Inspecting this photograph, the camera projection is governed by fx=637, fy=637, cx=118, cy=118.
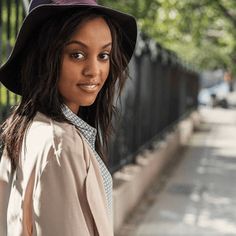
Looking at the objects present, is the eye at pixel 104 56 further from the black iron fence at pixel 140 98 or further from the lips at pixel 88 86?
the black iron fence at pixel 140 98

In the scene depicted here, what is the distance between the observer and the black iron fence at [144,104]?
26.3 ft

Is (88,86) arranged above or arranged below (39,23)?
below

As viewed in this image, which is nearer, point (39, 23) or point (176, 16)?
point (39, 23)

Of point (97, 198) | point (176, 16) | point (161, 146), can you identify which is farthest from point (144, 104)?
point (97, 198)

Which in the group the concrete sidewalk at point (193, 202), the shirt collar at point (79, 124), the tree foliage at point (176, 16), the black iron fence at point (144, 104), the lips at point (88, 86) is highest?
the lips at point (88, 86)

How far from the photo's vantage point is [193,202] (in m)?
8.90

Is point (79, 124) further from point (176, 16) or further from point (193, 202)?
point (176, 16)

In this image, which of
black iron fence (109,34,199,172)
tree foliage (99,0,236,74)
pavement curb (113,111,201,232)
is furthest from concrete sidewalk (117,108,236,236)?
tree foliage (99,0,236,74)

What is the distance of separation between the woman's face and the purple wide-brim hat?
53 millimetres

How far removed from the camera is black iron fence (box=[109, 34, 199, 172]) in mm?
8008

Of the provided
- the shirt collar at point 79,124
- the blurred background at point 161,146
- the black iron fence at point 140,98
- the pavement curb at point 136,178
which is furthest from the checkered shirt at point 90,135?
the pavement curb at point 136,178

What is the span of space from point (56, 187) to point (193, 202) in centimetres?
745

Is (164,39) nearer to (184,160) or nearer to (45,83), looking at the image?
(184,160)

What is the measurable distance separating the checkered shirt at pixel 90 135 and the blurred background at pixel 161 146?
2.79 ft
